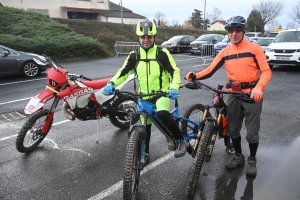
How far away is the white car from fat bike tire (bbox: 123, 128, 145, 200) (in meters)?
11.5

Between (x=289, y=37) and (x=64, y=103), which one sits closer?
(x=64, y=103)

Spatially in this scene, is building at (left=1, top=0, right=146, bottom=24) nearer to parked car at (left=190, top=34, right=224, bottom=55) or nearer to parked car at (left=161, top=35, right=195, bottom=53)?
parked car at (left=161, top=35, right=195, bottom=53)

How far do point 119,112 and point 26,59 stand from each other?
805cm

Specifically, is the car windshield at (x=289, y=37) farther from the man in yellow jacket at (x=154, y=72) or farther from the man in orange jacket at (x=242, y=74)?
the man in yellow jacket at (x=154, y=72)

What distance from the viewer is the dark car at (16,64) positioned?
10.9 metres

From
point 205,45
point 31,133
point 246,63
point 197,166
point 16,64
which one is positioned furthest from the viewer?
point 205,45

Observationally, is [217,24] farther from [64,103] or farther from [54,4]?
[64,103]

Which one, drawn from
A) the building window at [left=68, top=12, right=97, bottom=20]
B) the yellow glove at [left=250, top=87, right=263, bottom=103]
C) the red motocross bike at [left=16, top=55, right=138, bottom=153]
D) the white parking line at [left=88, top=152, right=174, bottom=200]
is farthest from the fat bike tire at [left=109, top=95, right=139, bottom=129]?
the building window at [left=68, top=12, right=97, bottom=20]

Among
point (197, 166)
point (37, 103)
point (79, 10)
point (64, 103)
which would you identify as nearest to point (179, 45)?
point (64, 103)

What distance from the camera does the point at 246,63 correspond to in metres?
3.37

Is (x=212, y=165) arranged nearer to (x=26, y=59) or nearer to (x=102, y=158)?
(x=102, y=158)

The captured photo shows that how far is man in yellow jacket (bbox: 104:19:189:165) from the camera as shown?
10.7 feet

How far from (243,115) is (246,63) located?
754 millimetres

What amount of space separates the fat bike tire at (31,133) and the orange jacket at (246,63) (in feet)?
9.94
